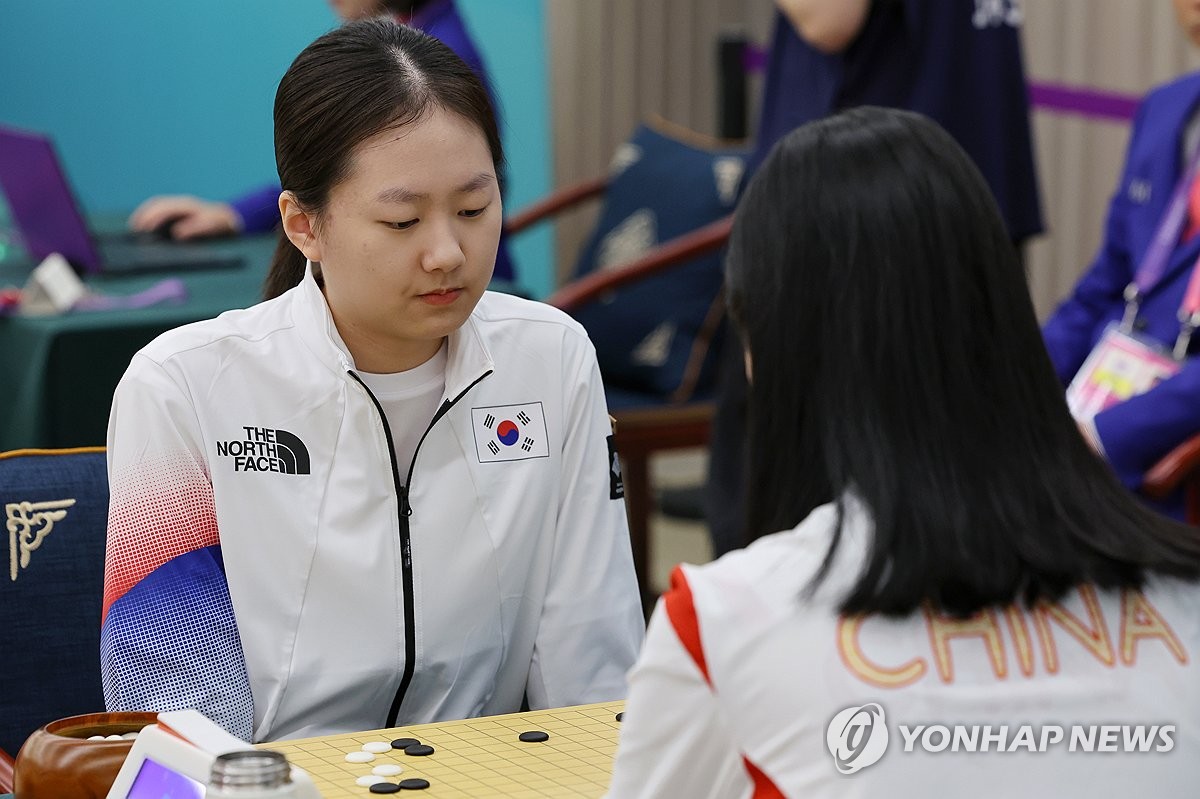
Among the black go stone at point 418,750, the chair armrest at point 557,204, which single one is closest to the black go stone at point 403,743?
the black go stone at point 418,750

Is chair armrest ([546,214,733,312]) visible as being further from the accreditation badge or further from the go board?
the go board

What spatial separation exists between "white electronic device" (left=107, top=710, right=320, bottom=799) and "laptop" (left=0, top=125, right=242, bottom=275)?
2.37 m

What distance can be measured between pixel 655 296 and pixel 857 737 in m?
2.81

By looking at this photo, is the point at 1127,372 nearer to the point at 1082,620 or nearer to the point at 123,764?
the point at 1082,620

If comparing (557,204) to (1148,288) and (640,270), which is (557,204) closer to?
(640,270)

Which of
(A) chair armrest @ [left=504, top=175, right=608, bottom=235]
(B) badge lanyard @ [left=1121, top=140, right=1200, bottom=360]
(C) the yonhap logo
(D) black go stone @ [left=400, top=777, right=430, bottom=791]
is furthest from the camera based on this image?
(A) chair armrest @ [left=504, top=175, right=608, bottom=235]

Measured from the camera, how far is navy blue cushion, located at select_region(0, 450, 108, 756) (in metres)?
1.81

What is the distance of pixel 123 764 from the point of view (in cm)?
122

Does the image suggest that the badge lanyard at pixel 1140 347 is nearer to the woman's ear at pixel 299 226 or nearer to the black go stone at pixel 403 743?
the woman's ear at pixel 299 226

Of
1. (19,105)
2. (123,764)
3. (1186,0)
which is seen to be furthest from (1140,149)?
(19,105)

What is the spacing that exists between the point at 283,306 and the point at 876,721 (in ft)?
3.03

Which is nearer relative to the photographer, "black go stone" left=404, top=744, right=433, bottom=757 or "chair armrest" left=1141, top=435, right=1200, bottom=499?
"black go stone" left=404, top=744, right=433, bottom=757

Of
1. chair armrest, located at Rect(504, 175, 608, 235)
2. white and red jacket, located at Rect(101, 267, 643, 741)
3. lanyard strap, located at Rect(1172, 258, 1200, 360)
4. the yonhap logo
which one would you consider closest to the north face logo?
white and red jacket, located at Rect(101, 267, 643, 741)

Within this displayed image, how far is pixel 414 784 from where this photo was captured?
52.9 inches
